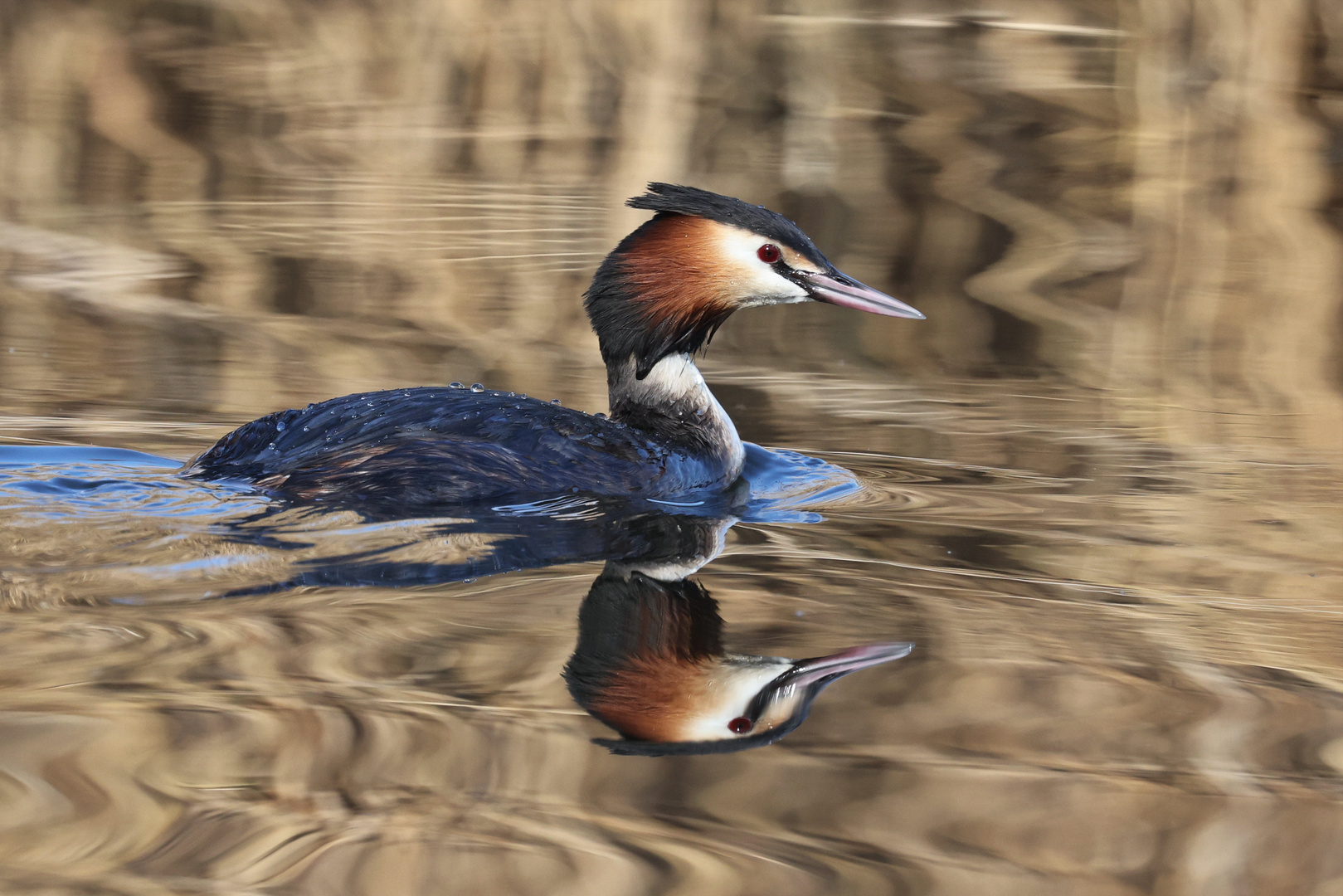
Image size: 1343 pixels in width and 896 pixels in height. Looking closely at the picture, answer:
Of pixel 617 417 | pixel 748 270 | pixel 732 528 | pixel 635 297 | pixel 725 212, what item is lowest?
pixel 732 528

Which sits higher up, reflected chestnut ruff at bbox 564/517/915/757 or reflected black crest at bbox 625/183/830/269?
reflected black crest at bbox 625/183/830/269

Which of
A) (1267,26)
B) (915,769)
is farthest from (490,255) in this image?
(1267,26)

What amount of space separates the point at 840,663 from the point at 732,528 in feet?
4.77

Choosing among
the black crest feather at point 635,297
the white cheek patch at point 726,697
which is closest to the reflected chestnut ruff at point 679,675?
the white cheek patch at point 726,697

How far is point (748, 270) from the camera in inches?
234

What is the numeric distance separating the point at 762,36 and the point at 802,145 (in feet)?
14.9

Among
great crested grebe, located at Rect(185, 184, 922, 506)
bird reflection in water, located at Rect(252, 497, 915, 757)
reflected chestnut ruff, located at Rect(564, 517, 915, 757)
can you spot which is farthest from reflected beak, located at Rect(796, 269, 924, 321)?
reflected chestnut ruff, located at Rect(564, 517, 915, 757)

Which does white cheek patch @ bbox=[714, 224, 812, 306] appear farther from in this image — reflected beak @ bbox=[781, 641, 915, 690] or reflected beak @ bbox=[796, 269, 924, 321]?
reflected beak @ bbox=[781, 641, 915, 690]

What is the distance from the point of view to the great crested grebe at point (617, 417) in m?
5.04

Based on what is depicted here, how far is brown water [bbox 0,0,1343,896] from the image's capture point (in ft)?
9.77

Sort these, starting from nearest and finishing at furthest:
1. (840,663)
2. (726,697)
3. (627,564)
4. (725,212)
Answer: (726,697) → (840,663) → (627,564) → (725,212)

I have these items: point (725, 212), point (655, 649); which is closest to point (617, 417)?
point (725, 212)

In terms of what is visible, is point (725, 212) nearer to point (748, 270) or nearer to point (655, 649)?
point (748, 270)

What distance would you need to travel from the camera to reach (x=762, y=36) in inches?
739
